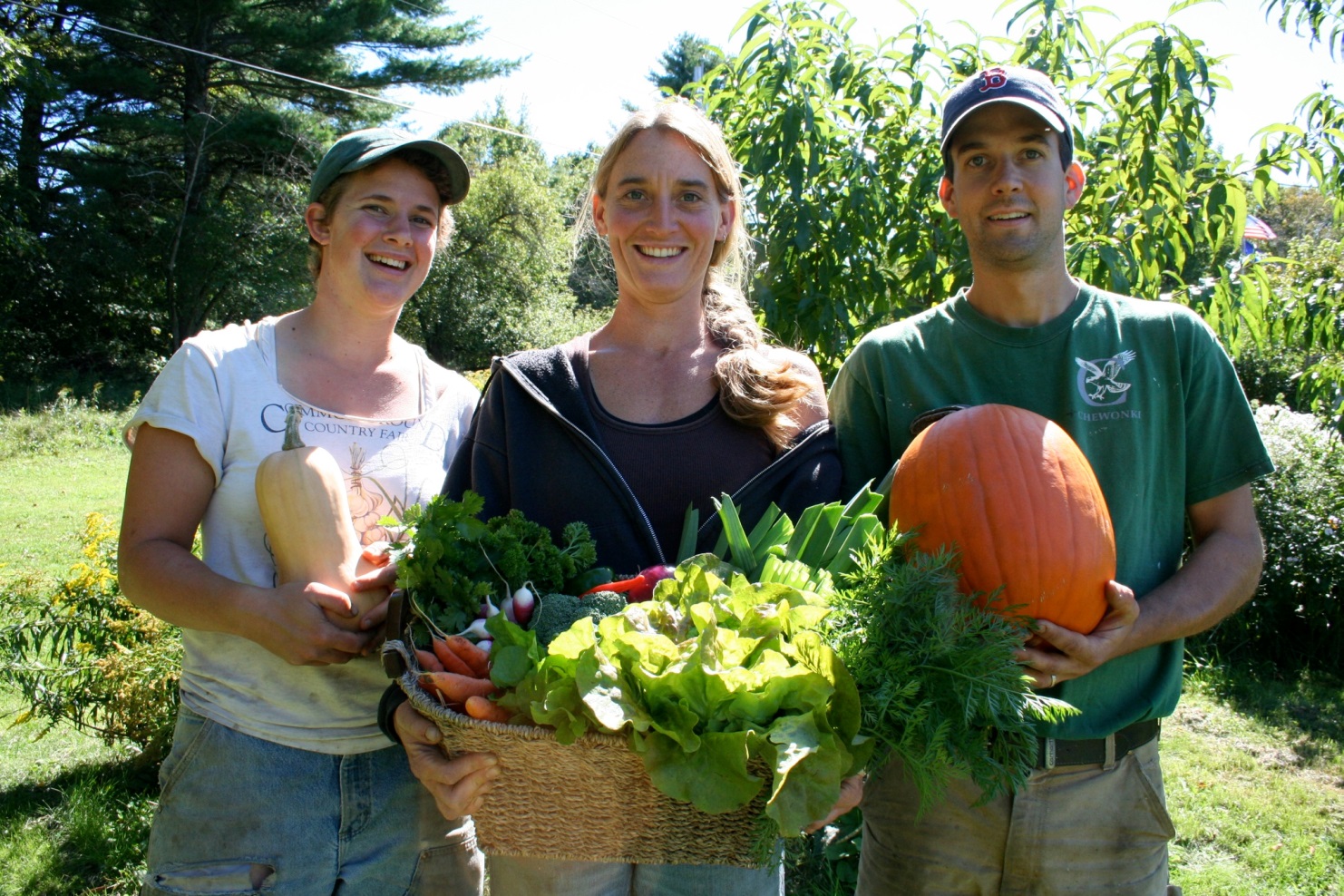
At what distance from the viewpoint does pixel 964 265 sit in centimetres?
335

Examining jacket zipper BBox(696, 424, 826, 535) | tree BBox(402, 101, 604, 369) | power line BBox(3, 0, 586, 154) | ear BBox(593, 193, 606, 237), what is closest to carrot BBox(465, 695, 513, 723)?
jacket zipper BBox(696, 424, 826, 535)

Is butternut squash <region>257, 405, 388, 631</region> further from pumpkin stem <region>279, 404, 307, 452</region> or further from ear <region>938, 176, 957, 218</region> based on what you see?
ear <region>938, 176, 957, 218</region>

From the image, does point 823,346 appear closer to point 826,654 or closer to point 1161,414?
point 1161,414

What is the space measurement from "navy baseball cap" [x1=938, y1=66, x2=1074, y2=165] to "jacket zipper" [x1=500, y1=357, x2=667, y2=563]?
4.01 feet

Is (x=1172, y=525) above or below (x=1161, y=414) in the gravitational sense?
below

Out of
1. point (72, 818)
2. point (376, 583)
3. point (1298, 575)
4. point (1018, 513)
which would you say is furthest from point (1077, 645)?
point (1298, 575)

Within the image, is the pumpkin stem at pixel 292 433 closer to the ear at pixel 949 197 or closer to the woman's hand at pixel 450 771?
the woman's hand at pixel 450 771

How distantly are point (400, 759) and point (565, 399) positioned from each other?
987 millimetres

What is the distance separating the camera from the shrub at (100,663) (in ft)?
14.7

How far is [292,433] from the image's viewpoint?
2.25m

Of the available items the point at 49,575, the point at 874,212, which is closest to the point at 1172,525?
the point at 874,212

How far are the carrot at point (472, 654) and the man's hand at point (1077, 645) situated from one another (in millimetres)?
1028

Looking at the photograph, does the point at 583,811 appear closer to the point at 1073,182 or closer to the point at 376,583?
the point at 376,583

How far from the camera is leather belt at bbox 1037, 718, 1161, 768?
2.20 metres
